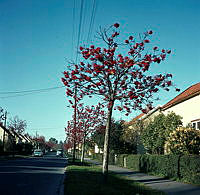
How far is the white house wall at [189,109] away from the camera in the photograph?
18750 mm

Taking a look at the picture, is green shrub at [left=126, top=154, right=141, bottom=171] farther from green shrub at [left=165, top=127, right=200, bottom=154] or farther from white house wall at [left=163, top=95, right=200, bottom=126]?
green shrub at [left=165, top=127, right=200, bottom=154]

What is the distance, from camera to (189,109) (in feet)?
65.5

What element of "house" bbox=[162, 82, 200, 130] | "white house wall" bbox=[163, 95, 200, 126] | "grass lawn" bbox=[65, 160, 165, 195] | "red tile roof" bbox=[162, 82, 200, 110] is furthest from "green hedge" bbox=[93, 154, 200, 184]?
"red tile roof" bbox=[162, 82, 200, 110]

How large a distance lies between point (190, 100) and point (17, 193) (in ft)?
47.1

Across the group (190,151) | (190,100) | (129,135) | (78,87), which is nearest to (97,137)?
(129,135)

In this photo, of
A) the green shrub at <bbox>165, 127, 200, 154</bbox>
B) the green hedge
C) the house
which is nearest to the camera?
the green hedge

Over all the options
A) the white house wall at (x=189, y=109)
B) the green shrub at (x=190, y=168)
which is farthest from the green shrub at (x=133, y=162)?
the green shrub at (x=190, y=168)

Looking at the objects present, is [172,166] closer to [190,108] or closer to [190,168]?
[190,168]

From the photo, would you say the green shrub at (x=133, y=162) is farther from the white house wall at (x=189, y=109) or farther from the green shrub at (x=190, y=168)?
the green shrub at (x=190, y=168)

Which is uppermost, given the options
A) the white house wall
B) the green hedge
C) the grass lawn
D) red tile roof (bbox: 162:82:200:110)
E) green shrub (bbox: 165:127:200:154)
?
red tile roof (bbox: 162:82:200:110)

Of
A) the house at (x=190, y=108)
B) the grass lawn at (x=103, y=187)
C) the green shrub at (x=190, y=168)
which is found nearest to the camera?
the grass lawn at (x=103, y=187)

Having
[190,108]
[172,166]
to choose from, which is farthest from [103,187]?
[190,108]

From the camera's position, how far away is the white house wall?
61.5 ft

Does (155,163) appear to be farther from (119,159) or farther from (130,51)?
(119,159)
